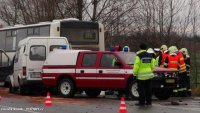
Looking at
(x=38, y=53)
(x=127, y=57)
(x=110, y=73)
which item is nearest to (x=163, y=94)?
(x=127, y=57)

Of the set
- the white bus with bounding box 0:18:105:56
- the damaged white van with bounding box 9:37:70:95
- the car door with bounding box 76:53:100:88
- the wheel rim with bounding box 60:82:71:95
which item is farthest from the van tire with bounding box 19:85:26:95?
the white bus with bounding box 0:18:105:56

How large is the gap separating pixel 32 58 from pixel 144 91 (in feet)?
21.2

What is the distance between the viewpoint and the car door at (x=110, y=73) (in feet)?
61.2

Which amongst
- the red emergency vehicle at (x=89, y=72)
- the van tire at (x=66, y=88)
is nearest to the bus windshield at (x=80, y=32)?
the red emergency vehicle at (x=89, y=72)

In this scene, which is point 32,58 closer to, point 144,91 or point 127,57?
point 127,57

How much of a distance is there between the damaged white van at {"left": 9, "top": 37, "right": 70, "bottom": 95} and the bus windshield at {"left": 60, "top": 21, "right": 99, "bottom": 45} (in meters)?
3.77

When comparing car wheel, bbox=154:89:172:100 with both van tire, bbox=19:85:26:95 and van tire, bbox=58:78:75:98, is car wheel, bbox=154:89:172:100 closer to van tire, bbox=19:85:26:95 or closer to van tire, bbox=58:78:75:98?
van tire, bbox=58:78:75:98

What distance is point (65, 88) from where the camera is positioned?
20000mm

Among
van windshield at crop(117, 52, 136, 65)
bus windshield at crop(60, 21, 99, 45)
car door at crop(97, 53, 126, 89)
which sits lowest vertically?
car door at crop(97, 53, 126, 89)

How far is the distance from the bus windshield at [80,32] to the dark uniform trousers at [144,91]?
32.9ft

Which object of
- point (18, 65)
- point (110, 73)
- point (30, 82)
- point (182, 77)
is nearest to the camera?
point (110, 73)

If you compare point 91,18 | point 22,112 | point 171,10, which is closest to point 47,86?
point 22,112

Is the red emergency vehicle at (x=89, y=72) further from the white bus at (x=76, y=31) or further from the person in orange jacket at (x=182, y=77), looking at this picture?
the white bus at (x=76, y=31)

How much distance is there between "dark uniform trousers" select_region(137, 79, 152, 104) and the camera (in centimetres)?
1628
